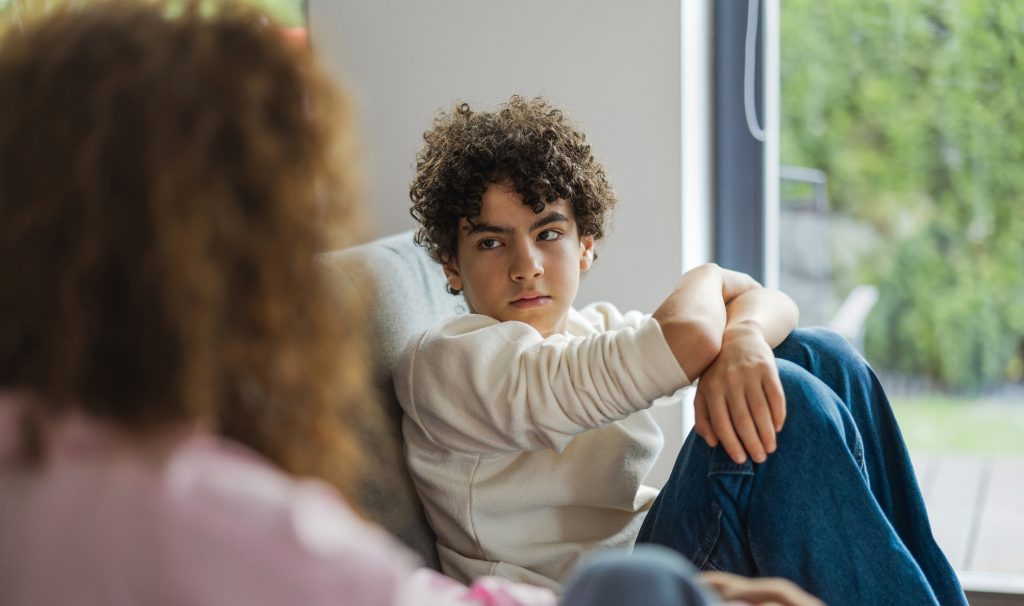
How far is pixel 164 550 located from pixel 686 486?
0.76 m

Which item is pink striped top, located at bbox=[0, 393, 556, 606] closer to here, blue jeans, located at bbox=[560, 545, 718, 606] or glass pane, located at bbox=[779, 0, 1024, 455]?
blue jeans, located at bbox=[560, 545, 718, 606]

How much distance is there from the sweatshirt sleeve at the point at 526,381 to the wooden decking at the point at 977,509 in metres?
1.12

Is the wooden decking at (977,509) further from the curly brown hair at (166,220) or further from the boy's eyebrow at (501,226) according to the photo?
the curly brown hair at (166,220)

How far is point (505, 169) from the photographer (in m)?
1.46

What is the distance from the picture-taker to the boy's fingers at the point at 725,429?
1.22 metres

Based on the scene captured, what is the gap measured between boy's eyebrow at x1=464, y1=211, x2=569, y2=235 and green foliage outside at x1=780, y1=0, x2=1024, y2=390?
3.07 ft

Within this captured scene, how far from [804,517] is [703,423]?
16 centimetres

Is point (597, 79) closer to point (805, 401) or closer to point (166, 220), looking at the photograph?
point (805, 401)

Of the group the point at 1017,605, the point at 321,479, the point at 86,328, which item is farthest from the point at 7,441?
the point at 1017,605

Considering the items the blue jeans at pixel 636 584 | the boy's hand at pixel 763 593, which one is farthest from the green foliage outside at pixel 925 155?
the blue jeans at pixel 636 584

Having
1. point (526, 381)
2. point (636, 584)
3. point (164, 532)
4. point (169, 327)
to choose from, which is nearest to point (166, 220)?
point (169, 327)

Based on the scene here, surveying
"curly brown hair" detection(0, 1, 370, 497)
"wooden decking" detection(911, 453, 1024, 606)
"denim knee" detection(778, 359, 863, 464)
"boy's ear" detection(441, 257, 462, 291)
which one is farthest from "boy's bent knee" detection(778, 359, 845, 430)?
"wooden decking" detection(911, 453, 1024, 606)

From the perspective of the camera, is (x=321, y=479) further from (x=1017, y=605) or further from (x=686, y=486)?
(x=1017, y=605)

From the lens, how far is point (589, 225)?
157 cm
